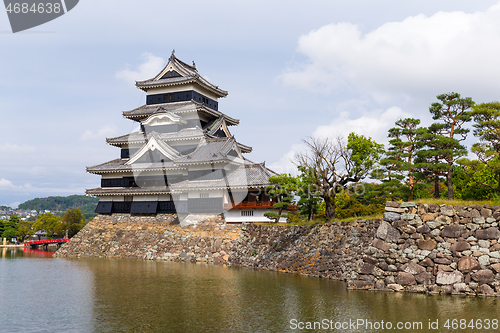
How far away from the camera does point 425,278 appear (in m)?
14.9

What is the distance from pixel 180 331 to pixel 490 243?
1168 centimetres

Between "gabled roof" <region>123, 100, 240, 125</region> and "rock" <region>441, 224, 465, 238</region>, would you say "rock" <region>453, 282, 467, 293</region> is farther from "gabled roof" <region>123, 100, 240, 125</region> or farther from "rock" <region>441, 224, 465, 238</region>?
"gabled roof" <region>123, 100, 240, 125</region>

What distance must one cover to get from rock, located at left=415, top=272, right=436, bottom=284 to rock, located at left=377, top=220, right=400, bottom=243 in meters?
1.61

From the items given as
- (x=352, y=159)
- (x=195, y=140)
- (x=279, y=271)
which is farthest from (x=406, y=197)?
(x=195, y=140)

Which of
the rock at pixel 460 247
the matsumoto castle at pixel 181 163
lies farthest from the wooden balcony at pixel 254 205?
the rock at pixel 460 247

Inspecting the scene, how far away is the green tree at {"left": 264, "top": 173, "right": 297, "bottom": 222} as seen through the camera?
26328mm

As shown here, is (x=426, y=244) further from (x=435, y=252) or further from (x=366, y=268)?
(x=366, y=268)

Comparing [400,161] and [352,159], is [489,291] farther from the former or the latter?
[400,161]

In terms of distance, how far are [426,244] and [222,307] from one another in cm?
830

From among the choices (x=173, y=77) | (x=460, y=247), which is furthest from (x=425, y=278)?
(x=173, y=77)

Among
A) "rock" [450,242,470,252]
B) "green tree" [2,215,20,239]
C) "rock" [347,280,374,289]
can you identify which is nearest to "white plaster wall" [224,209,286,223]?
"rock" [347,280,374,289]

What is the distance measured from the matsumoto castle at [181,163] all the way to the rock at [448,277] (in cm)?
1562

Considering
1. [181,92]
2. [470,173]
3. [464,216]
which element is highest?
[181,92]

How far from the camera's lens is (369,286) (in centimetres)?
1563
